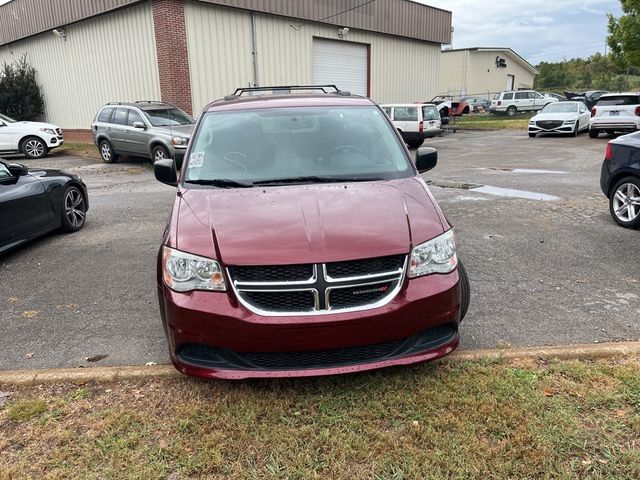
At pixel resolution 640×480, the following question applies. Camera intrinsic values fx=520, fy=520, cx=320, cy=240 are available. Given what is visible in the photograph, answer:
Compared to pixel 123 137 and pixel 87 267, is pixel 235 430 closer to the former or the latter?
pixel 87 267

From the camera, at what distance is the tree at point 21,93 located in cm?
2314

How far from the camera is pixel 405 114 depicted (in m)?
20.2

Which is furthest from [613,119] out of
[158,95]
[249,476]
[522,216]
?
[249,476]

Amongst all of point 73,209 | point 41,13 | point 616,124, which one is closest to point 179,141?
point 73,209

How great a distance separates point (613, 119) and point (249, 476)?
20997mm

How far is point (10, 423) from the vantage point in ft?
9.57

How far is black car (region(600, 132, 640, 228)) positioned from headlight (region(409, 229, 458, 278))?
4661 mm

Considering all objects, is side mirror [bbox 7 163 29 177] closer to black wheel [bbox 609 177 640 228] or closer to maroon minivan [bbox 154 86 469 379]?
maroon minivan [bbox 154 86 469 379]

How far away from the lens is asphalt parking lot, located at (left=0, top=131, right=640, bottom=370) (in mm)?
3842

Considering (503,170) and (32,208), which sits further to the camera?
(503,170)

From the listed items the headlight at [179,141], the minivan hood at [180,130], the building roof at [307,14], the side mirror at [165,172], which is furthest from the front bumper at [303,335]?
the building roof at [307,14]

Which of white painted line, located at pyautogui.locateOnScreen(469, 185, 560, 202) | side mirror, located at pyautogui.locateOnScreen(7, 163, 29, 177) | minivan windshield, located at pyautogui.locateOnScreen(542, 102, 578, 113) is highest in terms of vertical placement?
minivan windshield, located at pyautogui.locateOnScreen(542, 102, 578, 113)

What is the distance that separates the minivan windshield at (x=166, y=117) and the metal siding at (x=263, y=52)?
333 cm

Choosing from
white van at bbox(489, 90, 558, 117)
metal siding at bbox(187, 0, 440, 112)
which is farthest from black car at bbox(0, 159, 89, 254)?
white van at bbox(489, 90, 558, 117)
